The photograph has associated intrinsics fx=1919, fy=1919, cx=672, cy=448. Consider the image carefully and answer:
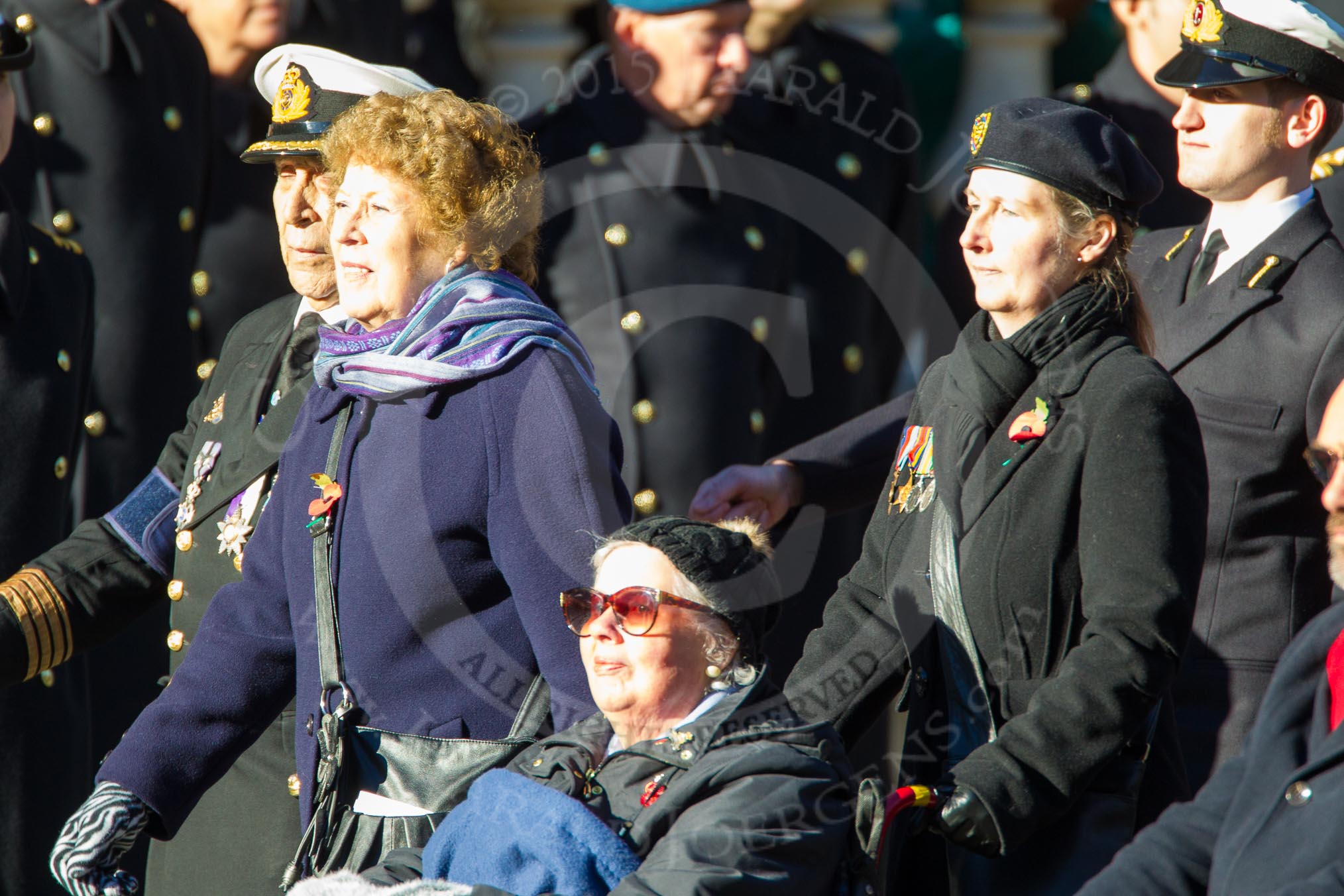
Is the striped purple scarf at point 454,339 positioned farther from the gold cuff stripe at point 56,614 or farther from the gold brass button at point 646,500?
the gold brass button at point 646,500

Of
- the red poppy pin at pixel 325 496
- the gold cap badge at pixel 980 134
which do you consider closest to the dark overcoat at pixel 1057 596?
the gold cap badge at pixel 980 134

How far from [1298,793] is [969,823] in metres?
0.45

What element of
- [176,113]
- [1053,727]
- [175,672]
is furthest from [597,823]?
[176,113]

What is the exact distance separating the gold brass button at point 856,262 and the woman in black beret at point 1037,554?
5.96 ft

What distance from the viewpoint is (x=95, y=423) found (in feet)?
15.6

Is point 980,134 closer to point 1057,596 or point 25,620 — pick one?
point 1057,596

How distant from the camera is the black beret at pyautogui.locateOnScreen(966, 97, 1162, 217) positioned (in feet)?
9.87

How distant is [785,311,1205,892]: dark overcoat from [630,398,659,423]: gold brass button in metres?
1.56

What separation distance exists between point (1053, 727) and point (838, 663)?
0.51 metres

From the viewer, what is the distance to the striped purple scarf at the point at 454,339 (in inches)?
117

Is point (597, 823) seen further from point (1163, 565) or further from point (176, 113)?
point (176, 113)

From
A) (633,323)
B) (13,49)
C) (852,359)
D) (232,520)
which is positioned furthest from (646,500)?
(13,49)

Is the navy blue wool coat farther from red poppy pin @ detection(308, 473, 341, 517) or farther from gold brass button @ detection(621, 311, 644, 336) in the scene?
gold brass button @ detection(621, 311, 644, 336)

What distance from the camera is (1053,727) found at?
2.73 meters
